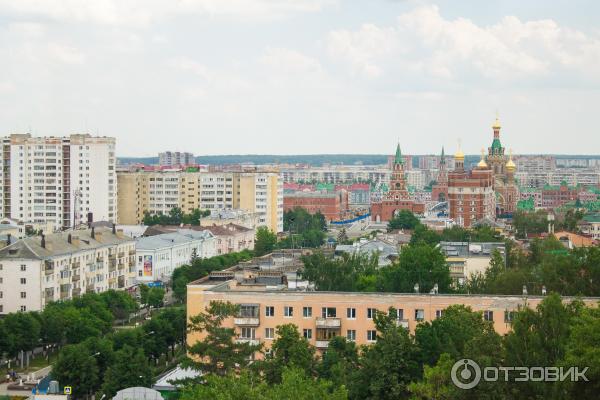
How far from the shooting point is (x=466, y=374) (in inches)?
786

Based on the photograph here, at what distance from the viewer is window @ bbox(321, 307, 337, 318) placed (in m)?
29.2

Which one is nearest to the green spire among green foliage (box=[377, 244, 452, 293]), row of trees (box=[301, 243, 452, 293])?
row of trees (box=[301, 243, 452, 293])

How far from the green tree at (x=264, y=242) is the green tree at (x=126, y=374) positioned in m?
41.2

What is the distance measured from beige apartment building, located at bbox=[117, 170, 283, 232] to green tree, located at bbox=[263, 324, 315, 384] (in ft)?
211

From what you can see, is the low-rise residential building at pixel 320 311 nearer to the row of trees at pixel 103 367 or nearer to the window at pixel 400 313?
the window at pixel 400 313

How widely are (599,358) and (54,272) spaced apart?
32276mm

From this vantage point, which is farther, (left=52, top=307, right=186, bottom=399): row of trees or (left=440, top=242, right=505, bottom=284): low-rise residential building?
(left=440, top=242, right=505, bottom=284): low-rise residential building

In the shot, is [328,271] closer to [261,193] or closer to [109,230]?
[109,230]

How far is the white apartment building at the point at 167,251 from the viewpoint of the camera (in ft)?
195

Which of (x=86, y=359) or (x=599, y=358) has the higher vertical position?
(x=599, y=358)

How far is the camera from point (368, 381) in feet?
74.1

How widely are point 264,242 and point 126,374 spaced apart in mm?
44748

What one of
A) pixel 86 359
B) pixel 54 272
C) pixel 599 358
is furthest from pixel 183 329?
pixel 599 358

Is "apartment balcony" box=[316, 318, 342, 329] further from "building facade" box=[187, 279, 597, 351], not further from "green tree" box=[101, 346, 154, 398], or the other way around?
"green tree" box=[101, 346, 154, 398]
